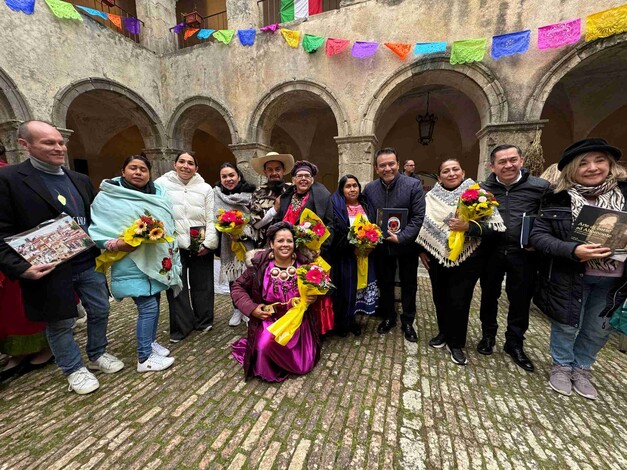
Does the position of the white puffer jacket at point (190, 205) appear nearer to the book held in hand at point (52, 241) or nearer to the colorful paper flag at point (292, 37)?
the book held in hand at point (52, 241)

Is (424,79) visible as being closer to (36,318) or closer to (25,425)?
(36,318)

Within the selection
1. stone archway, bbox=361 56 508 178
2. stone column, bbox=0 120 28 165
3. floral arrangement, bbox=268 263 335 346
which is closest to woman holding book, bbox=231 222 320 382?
floral arrangement, bbox=268 263 335 346

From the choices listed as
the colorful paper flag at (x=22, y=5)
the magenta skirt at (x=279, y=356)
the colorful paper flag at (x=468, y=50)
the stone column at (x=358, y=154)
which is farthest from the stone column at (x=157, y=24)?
the magenta skirt at (x=279, y=356)

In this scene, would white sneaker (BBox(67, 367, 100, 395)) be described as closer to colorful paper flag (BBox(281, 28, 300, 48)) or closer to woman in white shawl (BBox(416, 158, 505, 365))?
woman in white shawl (BBox(416, 158, 505, 365))

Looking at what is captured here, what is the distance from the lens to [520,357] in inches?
106

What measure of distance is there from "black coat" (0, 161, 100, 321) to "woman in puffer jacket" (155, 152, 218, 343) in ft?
3.31

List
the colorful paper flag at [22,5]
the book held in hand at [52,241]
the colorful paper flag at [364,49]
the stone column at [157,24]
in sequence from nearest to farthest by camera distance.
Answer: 1. the book held in hand at [52,241]
2. the colorful paper flag at [22,5]
3. the colorful paper flag at [364,49]
4. the stone column at [157,24]

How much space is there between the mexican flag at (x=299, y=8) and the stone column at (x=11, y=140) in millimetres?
7518

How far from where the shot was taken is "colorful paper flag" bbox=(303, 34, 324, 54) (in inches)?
271

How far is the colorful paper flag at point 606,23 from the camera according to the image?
5020mm

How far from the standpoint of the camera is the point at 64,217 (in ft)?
6.75

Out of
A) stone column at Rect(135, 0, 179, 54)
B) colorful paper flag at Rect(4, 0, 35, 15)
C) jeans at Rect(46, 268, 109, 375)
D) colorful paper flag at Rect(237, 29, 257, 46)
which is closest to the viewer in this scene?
jeans at Rect(46, 268, 109, 375)

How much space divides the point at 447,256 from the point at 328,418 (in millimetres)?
1851

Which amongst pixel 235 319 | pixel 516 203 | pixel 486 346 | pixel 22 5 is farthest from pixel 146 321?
pixel 22 5
